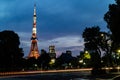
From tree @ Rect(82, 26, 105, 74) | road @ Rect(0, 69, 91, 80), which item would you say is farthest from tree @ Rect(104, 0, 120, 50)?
tree @ Rect(82, 26, 105, 74)

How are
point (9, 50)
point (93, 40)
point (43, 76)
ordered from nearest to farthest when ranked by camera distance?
point (43, 76), point (93, 40), point (9, 50)

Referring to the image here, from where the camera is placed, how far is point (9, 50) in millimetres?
108125

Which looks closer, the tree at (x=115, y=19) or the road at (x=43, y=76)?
the tree at (x=115, y=19)

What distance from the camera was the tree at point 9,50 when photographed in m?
108

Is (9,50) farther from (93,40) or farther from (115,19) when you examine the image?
(115,19)

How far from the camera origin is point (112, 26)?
112 feet

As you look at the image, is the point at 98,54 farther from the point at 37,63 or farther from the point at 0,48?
the point at 37,63

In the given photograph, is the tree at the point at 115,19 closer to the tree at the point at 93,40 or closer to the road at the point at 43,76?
the road at the point at 43,76

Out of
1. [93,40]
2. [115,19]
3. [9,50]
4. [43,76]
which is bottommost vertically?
[43,76]

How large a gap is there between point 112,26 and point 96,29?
48595 mm

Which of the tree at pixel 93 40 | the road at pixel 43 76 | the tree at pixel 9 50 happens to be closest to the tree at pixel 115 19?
the road at pixel 43 76

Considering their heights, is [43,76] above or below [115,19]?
below

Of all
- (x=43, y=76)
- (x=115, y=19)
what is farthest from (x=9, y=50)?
(x=115, y=19)

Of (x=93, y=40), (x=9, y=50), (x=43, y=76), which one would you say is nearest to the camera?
(x=43, y=76)
